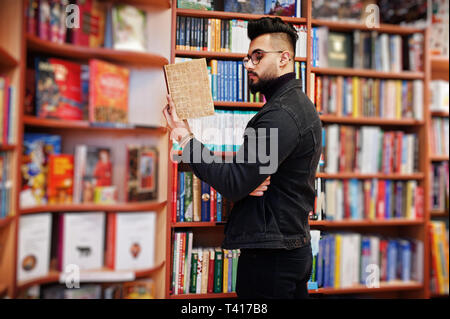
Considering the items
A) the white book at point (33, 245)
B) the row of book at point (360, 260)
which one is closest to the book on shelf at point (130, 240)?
the white book at point (33, 245)

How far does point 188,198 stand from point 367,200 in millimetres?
1009

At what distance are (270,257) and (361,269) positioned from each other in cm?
86

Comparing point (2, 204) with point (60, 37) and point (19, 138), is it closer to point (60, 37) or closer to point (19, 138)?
point (19, 138)

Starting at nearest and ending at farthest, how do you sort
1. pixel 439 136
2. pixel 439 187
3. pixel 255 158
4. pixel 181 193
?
pixel 255 158 → pixel 181 193 → pixel 439 187 → pixel 439 136

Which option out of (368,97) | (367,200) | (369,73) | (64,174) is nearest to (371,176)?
(367,200)

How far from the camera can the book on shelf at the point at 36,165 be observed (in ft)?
3.67

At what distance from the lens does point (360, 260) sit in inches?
66.1

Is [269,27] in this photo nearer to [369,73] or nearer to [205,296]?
[369,73]

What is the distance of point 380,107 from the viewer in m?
1.73

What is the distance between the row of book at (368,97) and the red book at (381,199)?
1.32 feet

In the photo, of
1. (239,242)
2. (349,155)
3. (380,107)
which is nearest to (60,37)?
(239,242)

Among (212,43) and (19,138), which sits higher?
(212,43)

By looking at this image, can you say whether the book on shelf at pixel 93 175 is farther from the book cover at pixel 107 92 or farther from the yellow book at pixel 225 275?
the yellow book at pixel 225 275

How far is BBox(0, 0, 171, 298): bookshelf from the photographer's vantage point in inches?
42.6
